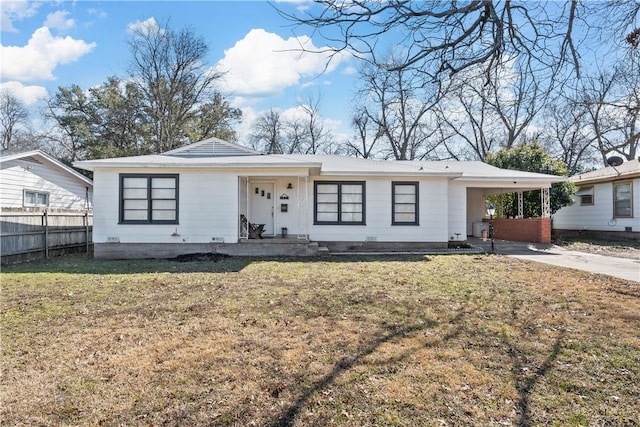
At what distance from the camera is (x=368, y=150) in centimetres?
3566

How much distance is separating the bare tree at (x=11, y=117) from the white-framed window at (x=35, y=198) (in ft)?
70.9

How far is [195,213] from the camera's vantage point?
11828mm

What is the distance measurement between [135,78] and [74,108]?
4720mm

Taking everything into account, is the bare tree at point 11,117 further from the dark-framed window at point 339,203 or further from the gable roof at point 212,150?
the dark-framed window at point 339,203

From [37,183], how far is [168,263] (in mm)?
9322

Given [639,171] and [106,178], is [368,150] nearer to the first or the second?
[639,171]

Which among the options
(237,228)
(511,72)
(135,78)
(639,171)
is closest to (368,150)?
(135,78)

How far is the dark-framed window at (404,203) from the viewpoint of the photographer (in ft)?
42.6

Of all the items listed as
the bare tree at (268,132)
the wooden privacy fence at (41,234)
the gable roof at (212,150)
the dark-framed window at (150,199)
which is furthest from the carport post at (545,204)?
the bare tree at (268,132)

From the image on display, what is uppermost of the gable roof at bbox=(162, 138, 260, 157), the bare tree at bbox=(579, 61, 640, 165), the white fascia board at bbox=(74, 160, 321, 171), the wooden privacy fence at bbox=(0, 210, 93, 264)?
the gable roof at bbox=(162, 138, 260, 157)

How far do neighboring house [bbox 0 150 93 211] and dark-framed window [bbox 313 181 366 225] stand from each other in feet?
36.5

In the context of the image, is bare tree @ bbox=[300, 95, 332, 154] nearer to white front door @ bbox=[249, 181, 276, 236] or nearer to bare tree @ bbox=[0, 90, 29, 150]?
white front door @ bbox=[249, 181, 276, 236]

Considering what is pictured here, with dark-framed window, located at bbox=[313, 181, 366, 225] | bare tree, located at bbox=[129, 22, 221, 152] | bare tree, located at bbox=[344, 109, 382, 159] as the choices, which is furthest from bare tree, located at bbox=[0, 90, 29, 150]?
dark-framed window, located at bbox=[313, 181, 366, 225]

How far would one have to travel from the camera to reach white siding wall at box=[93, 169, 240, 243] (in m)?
11.8
